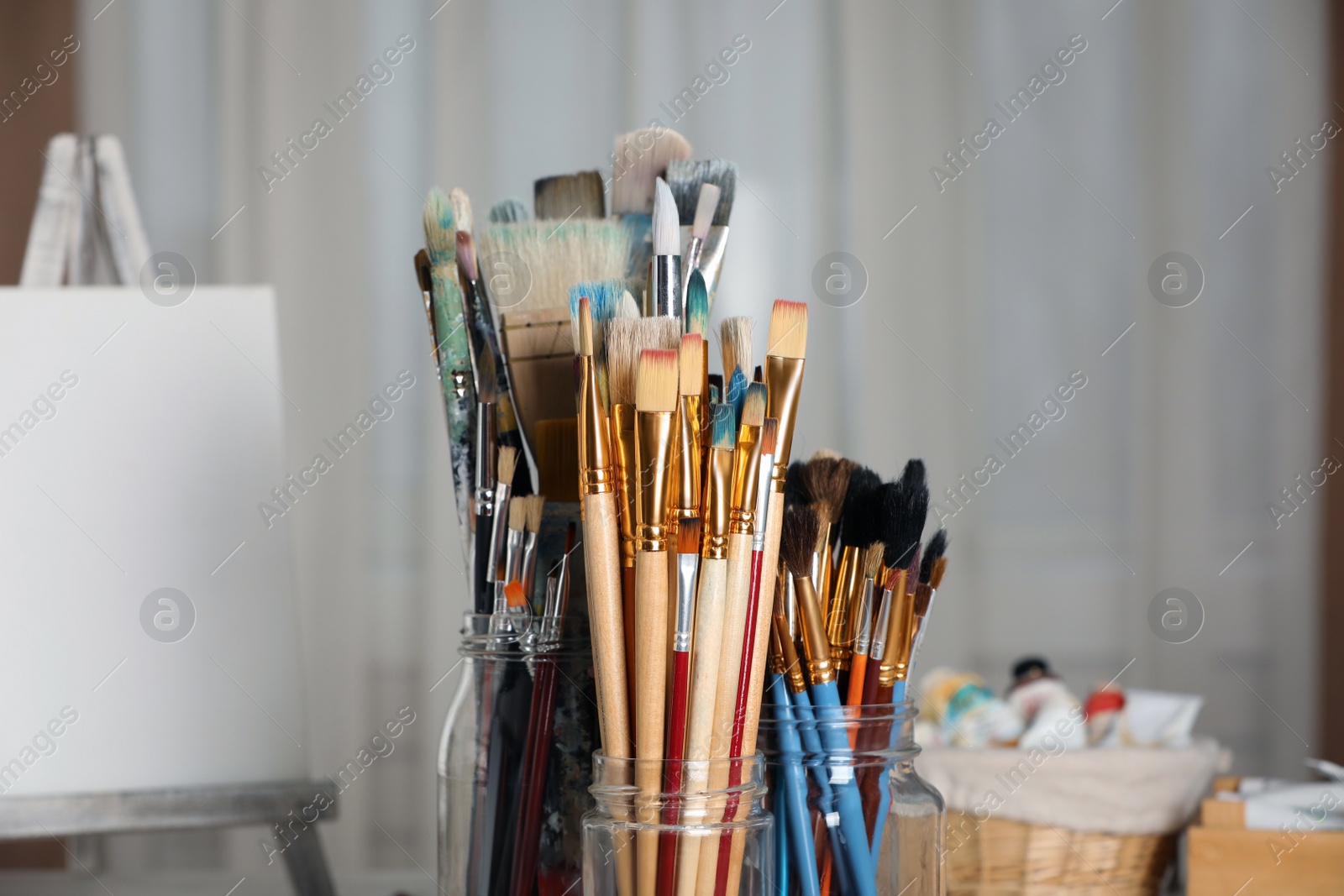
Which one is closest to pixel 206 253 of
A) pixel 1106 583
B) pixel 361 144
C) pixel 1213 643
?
pixel 361 144

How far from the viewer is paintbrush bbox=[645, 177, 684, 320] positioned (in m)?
0.49

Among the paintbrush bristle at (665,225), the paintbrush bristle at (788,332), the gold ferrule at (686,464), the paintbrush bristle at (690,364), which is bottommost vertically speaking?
the gold ferrule at (686,464)

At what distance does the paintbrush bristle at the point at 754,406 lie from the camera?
465 mm

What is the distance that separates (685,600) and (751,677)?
45 millimetres

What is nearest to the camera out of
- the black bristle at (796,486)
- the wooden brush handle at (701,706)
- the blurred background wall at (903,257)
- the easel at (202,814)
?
the wooden brush handle at (701,706)

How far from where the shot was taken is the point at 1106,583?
170cm

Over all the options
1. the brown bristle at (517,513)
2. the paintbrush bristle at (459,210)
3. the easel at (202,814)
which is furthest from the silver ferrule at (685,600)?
the easel at (202,814)

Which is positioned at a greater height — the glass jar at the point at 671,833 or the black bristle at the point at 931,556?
the black bristle at the point at 931,556

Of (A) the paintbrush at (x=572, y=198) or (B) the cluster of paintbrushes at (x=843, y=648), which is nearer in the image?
(B) the cluster of paintbrushes at (x=843, y=648)

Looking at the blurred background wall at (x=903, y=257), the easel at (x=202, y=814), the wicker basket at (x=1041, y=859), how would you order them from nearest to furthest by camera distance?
the wicker basket at (x=1041, y=859) < the easel at (x=202, y=814) < the blurred background wall at (x=903, y=257)

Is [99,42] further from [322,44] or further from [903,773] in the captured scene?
[903,773]

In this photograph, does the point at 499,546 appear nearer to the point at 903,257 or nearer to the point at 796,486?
the point at 796,486

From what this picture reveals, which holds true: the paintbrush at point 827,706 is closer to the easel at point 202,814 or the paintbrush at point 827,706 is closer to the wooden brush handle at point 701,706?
the wooden brush handle at point 701,706

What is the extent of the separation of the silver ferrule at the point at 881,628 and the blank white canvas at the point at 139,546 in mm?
520
